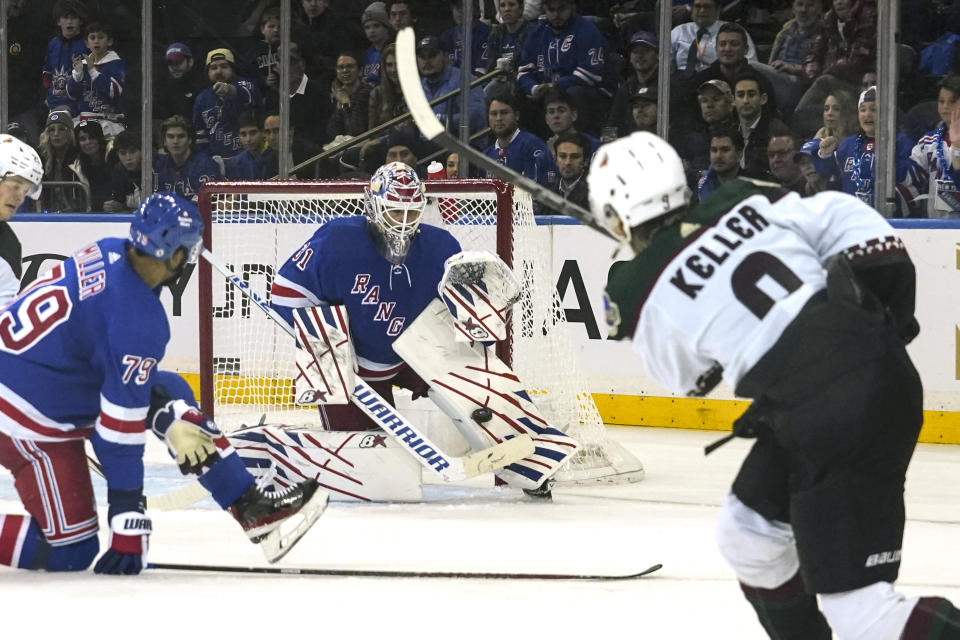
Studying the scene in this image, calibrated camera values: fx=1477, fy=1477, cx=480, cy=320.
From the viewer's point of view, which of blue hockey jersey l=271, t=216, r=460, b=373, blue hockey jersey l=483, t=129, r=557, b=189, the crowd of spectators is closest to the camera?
blue hockey jersey l=271, t=216, r=460, b=373

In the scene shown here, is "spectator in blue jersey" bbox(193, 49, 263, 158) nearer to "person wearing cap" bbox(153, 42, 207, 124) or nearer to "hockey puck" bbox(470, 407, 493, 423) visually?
"person wearing cap" bbox(153, 42, 207, 124)

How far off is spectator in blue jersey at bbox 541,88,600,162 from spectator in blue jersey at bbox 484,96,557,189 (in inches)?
2.7

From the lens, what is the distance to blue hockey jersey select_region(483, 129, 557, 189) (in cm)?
708

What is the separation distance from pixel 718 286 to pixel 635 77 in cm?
490

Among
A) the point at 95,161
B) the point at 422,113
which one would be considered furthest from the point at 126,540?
the point at 95,161

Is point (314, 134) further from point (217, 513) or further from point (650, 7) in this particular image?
point (217, 513)

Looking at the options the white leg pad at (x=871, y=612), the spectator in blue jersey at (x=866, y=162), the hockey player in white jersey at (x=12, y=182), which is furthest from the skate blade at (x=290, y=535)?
the spectator in blue jersey at (x=866, y=162)

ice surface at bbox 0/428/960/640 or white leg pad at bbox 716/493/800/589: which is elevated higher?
white leg pad at bbox 716/493/800/589

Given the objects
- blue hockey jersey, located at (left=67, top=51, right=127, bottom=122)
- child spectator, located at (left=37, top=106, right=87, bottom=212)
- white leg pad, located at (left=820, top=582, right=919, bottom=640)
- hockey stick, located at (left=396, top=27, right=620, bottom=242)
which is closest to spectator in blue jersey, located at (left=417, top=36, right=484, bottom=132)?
blue hockey jersey, located at (left=67, top=51, right=127, bottom=122)

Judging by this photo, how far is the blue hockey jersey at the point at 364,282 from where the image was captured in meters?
5.09

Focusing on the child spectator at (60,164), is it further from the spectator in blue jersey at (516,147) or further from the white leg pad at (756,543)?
the white leg pad at (756,543)

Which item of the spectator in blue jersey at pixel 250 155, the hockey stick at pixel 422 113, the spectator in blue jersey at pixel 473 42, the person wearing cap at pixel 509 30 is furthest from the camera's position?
the spectator in blue jersey at pixel 250 155

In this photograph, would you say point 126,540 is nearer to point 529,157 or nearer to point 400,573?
point 400,573

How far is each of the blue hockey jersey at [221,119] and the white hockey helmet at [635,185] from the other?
5.79m
